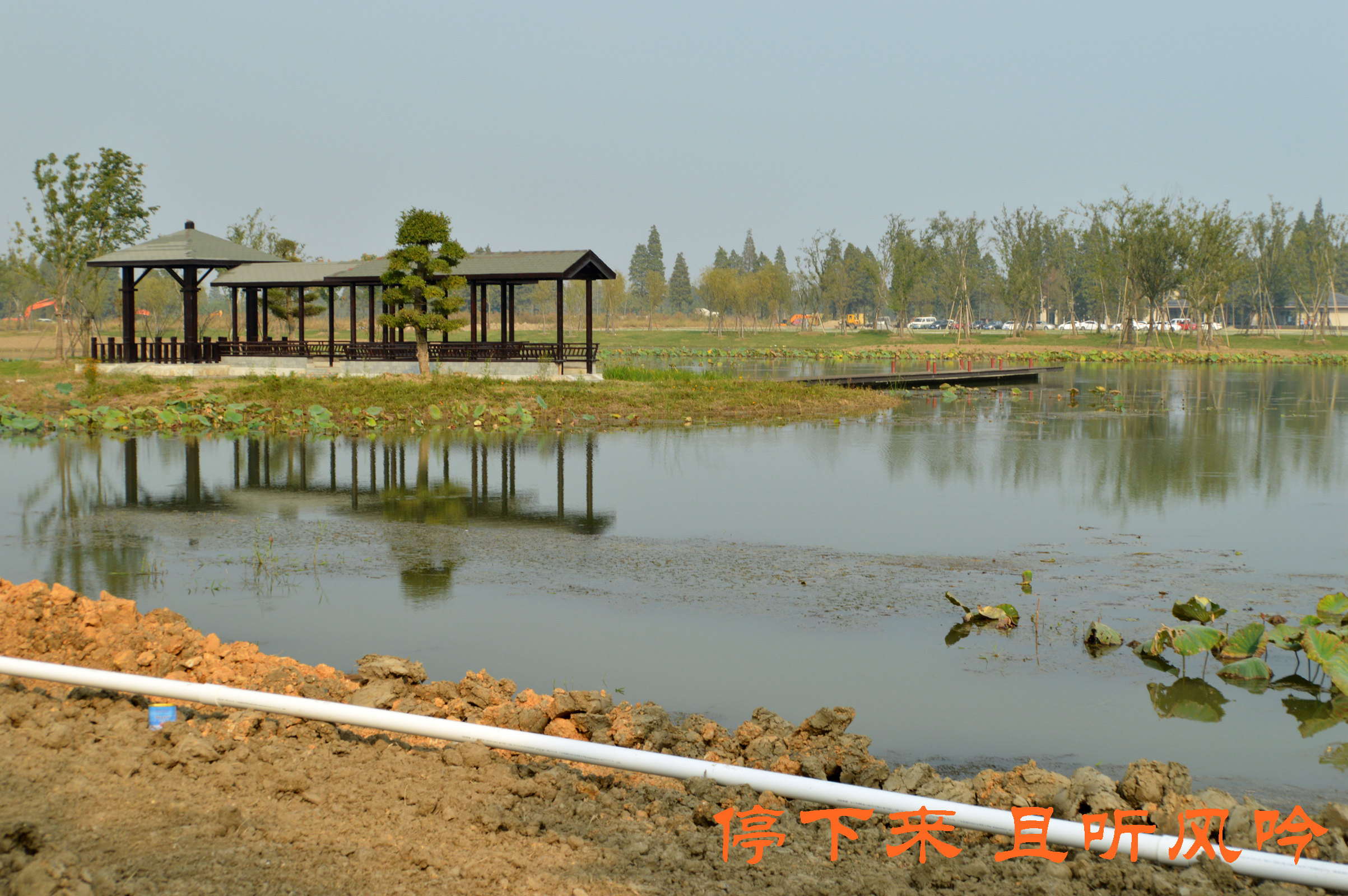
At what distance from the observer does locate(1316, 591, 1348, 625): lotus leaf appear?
26.5ft

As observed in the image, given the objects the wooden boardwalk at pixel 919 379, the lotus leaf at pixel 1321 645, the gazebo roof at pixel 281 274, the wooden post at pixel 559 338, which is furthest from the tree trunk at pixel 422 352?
the lotus leaf at pixel 1321 645

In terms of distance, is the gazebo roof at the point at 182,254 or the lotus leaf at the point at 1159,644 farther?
the gazebo roof at the point at 182,254

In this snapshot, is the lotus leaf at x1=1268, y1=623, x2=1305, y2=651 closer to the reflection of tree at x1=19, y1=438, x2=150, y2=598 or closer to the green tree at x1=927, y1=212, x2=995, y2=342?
the reflection of tree at x1=19, y1=438, x2=150, y2=598

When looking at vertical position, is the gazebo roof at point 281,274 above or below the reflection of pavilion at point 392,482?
above

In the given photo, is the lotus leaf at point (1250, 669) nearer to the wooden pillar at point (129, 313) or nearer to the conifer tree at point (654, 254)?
the wooden pillar at point (129, 313)

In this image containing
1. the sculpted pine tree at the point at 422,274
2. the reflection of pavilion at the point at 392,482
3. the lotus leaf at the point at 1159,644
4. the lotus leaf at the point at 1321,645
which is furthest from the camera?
the sculpted pine tree at the point at 422,274

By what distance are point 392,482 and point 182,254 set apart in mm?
21717

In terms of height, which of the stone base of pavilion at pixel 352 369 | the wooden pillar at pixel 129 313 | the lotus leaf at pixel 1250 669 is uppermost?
the wooden pillar at pixel 129 313

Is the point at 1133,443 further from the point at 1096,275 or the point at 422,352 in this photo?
the point at 1096,275

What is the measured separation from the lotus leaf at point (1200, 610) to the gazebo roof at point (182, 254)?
32.3 meters

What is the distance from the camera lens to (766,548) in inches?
464

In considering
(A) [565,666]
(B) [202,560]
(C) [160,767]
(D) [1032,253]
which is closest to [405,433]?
(B) [202,560]

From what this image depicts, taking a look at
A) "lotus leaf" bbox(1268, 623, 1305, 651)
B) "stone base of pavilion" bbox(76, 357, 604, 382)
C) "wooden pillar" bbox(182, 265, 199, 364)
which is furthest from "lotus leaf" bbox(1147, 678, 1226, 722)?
"wooden pillar" bbox(182, 265, 199, 364)

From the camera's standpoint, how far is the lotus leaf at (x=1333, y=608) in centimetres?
809
